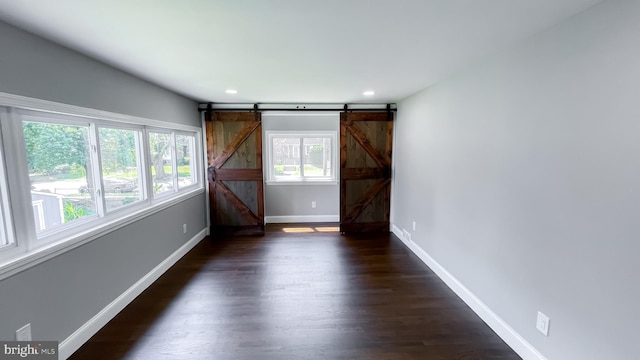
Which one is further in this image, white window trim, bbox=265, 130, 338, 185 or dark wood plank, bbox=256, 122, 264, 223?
white window trim, bbox=265, 130, 338, 185

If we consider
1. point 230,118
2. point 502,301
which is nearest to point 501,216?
point 502,301

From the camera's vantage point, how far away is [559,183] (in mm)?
1690

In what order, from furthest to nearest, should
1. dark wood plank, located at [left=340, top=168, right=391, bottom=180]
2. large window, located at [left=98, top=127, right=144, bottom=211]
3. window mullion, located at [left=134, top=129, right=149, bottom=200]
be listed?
dark wood plank, located at [left=340, top=168, right=391, bottom=180]
window mullion, located at [left=134, top=129, right=149, bottom=200]
large window, located at [left=98, top=127, right=144, bottom=211]

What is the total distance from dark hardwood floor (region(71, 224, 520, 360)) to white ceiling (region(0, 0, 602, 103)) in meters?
2.30

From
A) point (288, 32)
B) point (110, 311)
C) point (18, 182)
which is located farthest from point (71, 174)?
point (288, 32)

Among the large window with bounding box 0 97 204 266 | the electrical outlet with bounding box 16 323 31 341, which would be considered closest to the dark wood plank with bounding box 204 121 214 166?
the large window with bounding box 0 97 204 266

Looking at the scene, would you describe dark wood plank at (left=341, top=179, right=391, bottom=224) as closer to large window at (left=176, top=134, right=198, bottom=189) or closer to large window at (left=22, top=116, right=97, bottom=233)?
large window at (left=176, top=134, right=198, bottom=189)

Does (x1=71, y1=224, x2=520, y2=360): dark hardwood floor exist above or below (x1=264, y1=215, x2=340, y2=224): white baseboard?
below

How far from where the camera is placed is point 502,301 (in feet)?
7.25

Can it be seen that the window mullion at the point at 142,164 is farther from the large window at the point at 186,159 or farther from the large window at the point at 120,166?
the large window at the point at 186,159

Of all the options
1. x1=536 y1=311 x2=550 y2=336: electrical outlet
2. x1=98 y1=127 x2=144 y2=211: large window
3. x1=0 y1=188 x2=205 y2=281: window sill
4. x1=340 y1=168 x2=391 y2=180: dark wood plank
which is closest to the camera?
x1=0 y1=188 x2=205 y2=281: window sill

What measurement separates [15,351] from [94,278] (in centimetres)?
63

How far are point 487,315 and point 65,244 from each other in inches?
137

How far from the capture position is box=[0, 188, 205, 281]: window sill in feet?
5.32
